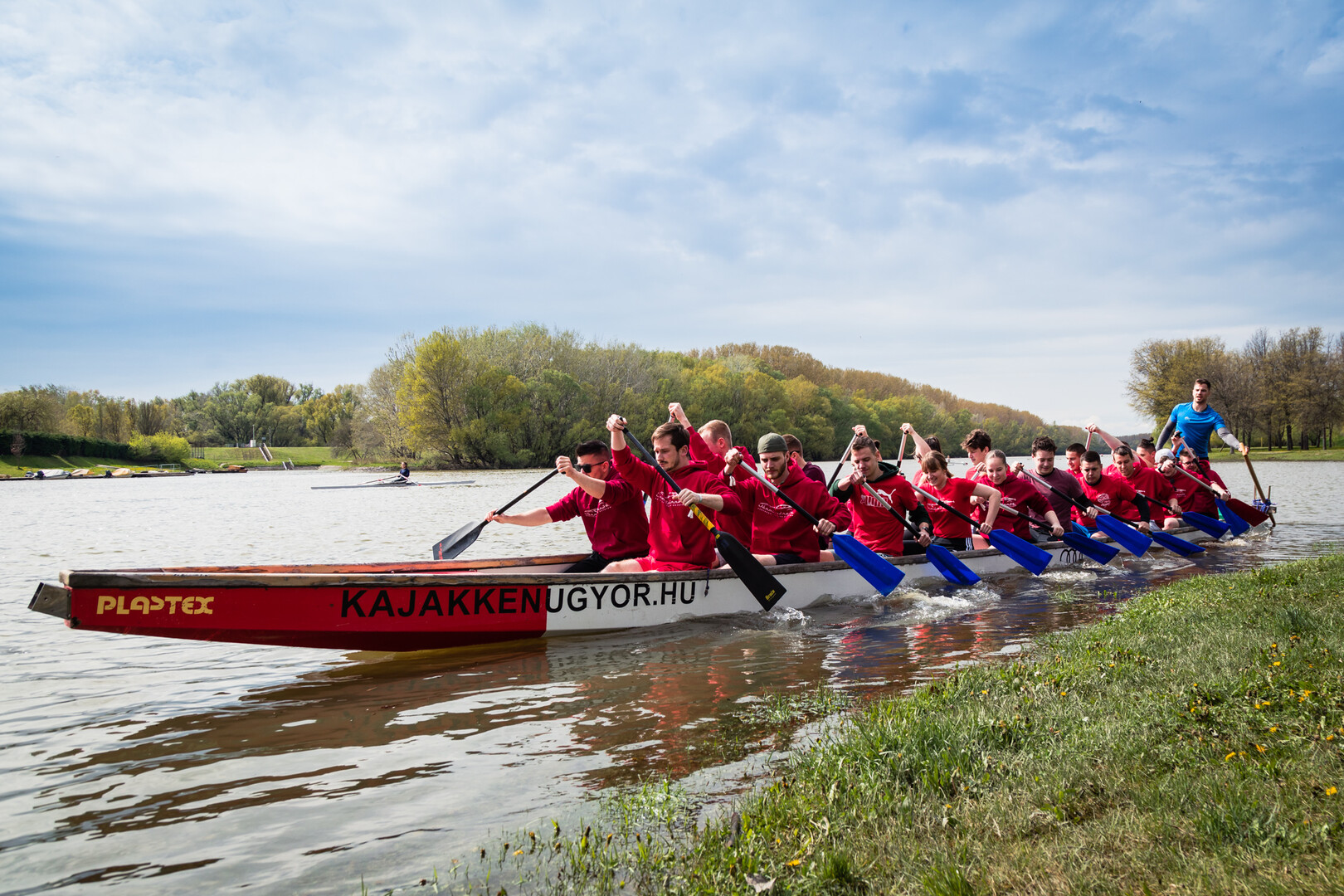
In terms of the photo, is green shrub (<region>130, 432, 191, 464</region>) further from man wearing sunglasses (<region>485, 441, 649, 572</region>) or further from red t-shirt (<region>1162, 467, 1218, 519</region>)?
red t-shirt (<region>1162, 467, 1218, 519</region>)

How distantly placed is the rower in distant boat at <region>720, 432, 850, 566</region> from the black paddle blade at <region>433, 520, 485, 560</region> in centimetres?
299

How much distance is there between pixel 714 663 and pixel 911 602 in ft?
11.9

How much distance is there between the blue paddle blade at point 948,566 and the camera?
9375 mm

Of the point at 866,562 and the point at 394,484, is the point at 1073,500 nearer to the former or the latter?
the point at 866,562

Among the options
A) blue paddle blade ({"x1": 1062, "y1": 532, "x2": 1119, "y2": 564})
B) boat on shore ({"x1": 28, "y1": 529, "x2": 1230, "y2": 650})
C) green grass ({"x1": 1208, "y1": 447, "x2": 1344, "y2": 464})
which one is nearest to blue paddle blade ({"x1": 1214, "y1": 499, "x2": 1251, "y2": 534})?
blue paddle blade ({"x1": 1062, "y1": 532, "x2": 1119, "y2": 564})

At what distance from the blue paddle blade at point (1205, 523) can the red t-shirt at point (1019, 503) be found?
14.3 feet

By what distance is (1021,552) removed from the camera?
1025 cm

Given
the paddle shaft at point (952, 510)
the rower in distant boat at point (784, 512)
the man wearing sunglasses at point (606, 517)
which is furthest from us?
the paddle shaft at point (952, 510)

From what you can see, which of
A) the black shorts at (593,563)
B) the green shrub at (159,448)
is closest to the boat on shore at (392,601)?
the black shorts at (593,563)

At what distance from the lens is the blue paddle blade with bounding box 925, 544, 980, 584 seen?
9375 millimetres

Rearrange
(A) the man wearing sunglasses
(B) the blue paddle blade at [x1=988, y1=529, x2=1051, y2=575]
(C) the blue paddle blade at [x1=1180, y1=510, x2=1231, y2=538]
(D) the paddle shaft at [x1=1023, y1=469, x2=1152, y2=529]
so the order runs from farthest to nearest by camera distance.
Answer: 1. (C) the blue paddle blade at [x1=1180, y1=510, x2=1231, y2=538]
2. (D) the paddle shaft at [x1=1023, y1=469, x2=1152, y2=529]
3. (B) the blue paddle blade at [x1=988, y1=529, x2=1051, y2=575]
4. (A) the man wearing sunglasses

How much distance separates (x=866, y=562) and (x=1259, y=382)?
61.2 meters

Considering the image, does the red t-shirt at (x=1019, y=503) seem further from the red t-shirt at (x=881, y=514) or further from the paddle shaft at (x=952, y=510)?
the red t-shirt at (x=881, y=514)

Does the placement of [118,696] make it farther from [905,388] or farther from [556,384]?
[905,388]
